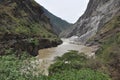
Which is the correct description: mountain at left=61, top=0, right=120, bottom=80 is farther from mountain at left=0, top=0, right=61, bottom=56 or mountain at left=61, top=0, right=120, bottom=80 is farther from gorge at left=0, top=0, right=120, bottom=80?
mountain at left=0, top=0, right=61, bottom=56

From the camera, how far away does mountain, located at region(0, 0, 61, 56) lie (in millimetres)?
103613

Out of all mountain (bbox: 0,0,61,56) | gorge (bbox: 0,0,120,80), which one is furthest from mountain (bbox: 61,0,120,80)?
mountain (bbox: 0,0,61,56)

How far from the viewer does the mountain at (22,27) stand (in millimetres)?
103613

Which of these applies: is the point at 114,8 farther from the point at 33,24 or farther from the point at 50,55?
the point at 50,55

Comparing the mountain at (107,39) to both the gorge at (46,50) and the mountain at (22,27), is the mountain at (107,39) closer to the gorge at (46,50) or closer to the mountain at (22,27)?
the gorge at (46,50)

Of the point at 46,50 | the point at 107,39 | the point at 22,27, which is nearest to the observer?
the point at 107,39

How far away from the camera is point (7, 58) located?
28938mm

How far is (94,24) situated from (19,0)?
60.6 meters

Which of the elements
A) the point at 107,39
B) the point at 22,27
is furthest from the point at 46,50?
the point at 107,39

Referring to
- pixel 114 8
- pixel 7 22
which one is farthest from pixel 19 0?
pixel 114 8

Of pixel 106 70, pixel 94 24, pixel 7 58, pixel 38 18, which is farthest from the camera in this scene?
pixel 94 24

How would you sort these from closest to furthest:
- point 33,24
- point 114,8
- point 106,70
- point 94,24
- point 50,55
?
point 106,70 < point 50,55 < point 33,24 < point 114,8 < point 94,24

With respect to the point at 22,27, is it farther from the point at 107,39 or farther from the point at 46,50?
the point at 107,39

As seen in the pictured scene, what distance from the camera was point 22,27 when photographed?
12544cm
